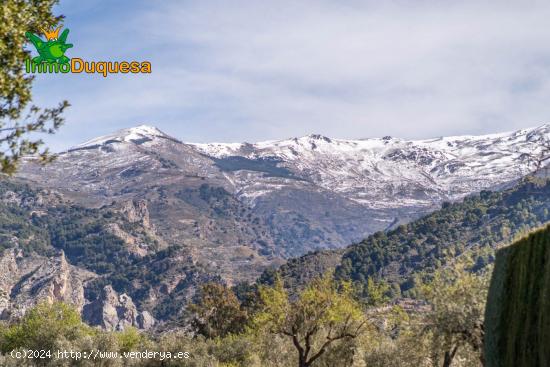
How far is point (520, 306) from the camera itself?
1794 cm

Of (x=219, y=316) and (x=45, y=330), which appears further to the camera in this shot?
(x=219, y=316)

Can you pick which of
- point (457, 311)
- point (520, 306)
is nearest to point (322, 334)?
point (457, 311)

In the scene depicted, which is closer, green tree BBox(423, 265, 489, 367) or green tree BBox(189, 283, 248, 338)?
green tree BBox(423, 265, 489, 367)

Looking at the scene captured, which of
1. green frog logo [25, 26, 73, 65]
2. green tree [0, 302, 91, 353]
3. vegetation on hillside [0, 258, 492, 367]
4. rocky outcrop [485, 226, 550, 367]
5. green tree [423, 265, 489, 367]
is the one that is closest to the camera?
rocky outcrop [485, 226, 550, 367]

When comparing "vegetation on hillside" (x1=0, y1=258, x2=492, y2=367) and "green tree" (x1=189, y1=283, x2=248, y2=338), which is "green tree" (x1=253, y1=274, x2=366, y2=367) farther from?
"green tree" (x1=189, y1=283, x2=248, y2=338)

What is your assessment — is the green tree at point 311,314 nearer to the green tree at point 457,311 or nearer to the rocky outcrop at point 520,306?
the green tree at point 457,311

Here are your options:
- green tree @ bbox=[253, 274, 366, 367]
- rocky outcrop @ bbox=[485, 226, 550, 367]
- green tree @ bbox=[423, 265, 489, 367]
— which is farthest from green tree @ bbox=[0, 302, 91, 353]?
rocky outcrop @ bbox=[485, 226, 550, 367]

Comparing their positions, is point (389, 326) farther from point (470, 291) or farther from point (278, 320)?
point (470, 291)

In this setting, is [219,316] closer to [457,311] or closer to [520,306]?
[457,311]

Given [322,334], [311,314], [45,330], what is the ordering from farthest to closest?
[45,330]
[322,334]
[311,314]

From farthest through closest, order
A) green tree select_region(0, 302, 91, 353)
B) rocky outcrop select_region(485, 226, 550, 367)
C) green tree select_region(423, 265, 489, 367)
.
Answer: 1. green tree select_region(0, 302, 91, 353)
2. green tree select_region(423, 265, 489, 367)
3. rocky outcrop select_region(485, 226, 550, 367)

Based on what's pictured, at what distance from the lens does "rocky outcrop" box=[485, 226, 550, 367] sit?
16.5m

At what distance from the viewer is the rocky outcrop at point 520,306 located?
1655cm

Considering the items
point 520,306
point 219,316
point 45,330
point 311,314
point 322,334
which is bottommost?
point 219,316
